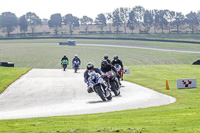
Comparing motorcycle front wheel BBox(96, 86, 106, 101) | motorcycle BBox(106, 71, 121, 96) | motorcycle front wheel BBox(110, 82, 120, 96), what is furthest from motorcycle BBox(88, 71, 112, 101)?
motorcycle front wheel BBox(110, 82, 120, 96)

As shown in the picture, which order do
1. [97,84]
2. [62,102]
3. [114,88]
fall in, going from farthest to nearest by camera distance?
[114,88] < [62,102] < [97,84]

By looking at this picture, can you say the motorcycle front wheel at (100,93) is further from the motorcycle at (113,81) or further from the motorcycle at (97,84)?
the motorcycle at (113,81)

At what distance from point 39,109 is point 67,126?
5.86 metres

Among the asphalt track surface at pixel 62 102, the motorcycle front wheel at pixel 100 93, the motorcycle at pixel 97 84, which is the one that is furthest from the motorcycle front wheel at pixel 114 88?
the motorcycle front wheel at pixel 100 93

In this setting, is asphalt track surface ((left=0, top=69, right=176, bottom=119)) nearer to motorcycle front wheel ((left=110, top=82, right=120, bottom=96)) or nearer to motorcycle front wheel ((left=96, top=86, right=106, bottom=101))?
motorcycle front wheel ((left=96, top=86, right=106, bottom=101))

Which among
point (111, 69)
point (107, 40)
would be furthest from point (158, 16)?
point (111, 69)

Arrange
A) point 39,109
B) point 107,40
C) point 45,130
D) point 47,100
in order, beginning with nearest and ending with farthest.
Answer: point 45,130 < point 39,109 < point 47,100 < point 107,40


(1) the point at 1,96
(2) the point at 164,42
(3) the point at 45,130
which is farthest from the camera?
(2) the point at 164,42

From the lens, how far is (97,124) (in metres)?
11.0

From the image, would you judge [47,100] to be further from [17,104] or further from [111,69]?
[111,69]

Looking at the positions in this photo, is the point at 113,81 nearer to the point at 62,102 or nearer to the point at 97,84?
the point at 97,84

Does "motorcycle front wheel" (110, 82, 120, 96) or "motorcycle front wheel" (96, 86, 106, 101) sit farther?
"motorcycle front wheel" (110, 82, 120, 96)

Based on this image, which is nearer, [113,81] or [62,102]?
[62,102]

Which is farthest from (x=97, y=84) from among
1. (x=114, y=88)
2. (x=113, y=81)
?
(x=114, y=88)
